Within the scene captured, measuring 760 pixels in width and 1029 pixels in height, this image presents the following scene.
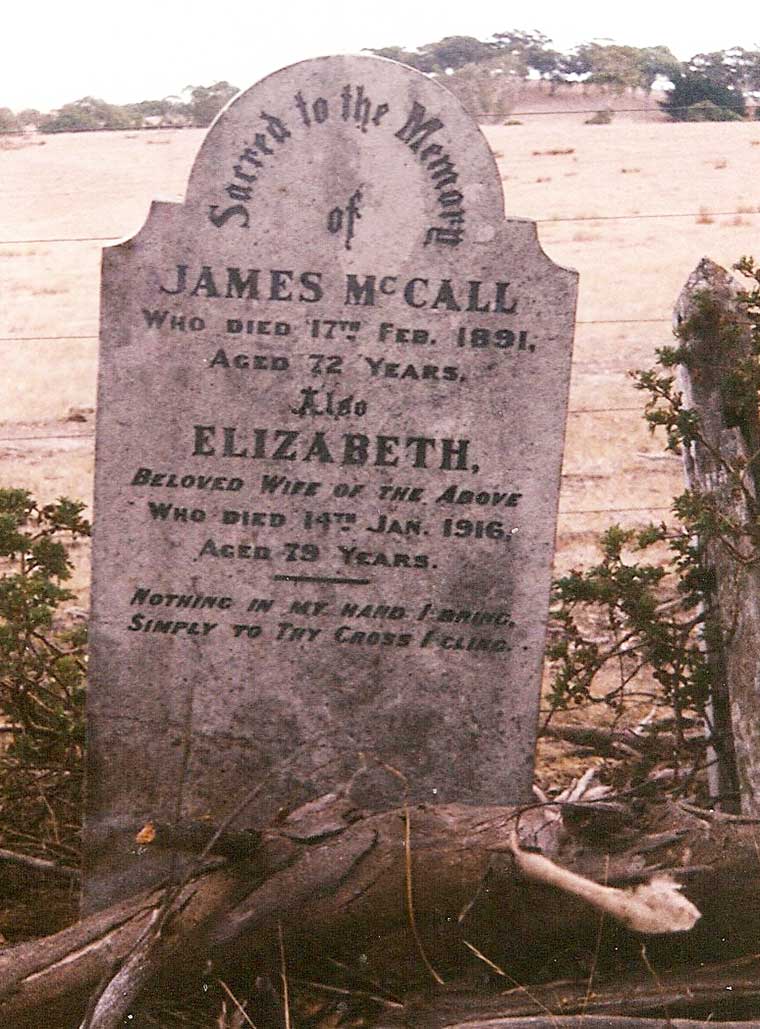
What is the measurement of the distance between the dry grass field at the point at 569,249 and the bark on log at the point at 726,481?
2.79m

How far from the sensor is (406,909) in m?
3.03

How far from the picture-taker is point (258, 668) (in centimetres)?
365

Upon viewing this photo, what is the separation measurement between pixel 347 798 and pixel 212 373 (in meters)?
1.16

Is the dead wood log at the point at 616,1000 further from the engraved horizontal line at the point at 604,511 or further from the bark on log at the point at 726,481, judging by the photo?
the engraved horizontal line at the point at 604,511

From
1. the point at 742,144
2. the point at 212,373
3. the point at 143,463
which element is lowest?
the point at 143,463

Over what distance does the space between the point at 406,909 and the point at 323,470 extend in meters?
1.11

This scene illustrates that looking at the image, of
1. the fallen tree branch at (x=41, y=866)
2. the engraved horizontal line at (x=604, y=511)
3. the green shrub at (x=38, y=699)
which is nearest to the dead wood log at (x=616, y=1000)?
the fallen tree branch at (x=41, y=866)

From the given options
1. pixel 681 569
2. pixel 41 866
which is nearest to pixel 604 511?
pixel 681 569

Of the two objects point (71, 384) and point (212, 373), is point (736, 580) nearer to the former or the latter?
point (212, 373)

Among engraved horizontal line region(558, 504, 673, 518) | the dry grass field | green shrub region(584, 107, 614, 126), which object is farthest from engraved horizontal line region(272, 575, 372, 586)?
green shrub region(584, 107, 614, 126)

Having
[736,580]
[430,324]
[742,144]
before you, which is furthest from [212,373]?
[742,144]

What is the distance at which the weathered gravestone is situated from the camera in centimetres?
338

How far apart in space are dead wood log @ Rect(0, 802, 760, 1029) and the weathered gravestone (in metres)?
0.34

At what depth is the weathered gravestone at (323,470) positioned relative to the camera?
3383 mm
